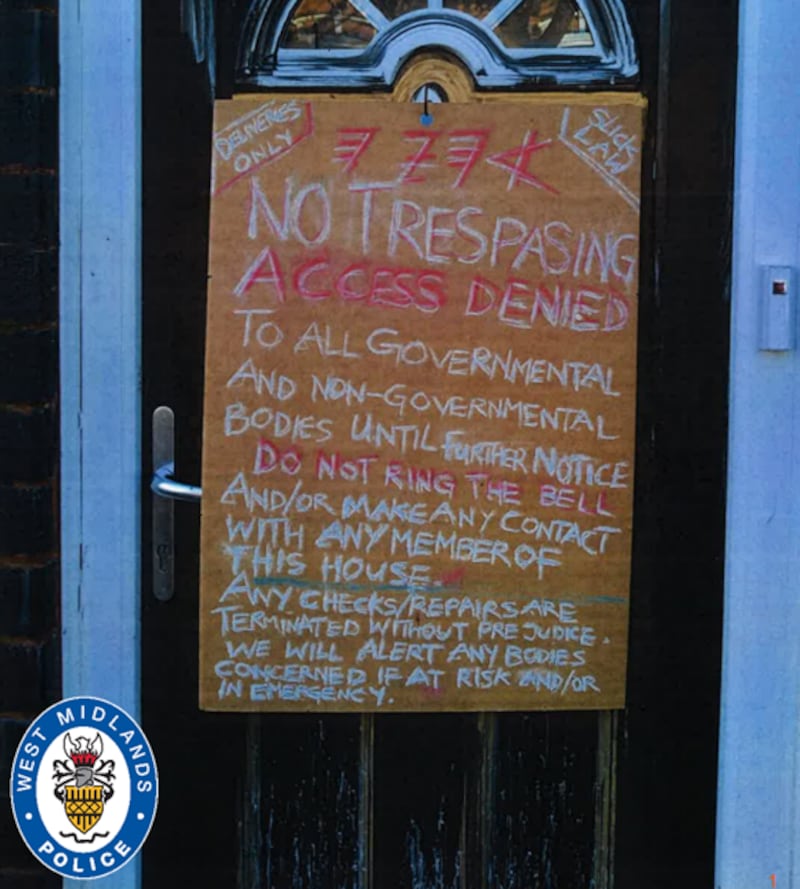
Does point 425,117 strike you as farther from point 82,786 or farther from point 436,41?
point 82,786

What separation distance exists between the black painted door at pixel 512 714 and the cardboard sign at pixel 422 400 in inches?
2.8

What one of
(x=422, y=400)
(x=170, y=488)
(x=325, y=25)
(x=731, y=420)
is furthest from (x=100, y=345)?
(x=731, y=420)

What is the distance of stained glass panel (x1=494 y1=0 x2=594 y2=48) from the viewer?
8.13ft

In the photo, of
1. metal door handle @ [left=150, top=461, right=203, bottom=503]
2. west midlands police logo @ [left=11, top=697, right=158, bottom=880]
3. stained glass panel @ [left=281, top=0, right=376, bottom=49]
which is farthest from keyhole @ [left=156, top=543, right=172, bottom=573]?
stained glass panel @ [left=281, top=0, right=376, bottom=49]

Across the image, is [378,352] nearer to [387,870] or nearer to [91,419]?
[91,419]

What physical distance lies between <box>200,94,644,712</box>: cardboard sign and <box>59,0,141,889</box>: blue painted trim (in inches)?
7.1

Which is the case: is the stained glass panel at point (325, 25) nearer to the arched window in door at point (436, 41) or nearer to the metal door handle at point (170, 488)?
the arched window in door at point (436, 41)

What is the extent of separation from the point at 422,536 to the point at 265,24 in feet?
3.67

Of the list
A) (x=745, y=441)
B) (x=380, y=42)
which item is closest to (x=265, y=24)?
(x=380, y=42)

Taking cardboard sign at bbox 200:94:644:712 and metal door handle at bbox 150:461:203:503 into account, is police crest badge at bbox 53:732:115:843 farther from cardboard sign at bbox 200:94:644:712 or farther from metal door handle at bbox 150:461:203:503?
metal door handle at bbox 150:461:203:503

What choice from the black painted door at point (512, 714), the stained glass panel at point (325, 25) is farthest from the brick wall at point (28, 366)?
the stained glass panel at point (325, 25)

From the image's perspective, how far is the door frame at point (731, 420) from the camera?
97.2 inches

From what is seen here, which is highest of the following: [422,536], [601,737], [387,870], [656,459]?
[656,459]

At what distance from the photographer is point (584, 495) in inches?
98.8
